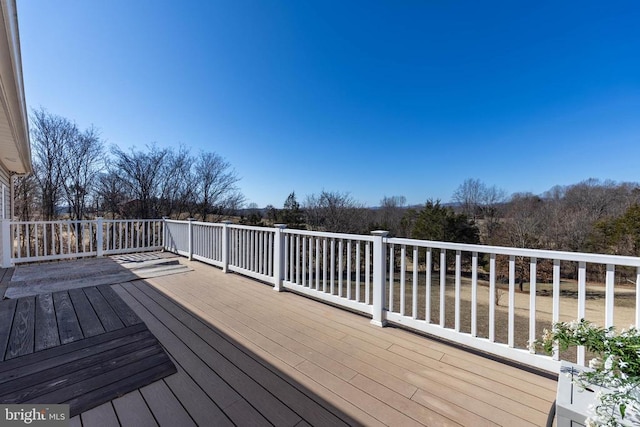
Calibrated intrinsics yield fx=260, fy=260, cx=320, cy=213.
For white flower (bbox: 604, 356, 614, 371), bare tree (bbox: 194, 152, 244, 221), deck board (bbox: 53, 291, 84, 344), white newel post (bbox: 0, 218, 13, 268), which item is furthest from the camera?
bare tree (bbox: 194, 152, 244, 221)

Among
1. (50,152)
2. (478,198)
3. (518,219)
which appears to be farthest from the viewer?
(478,198)

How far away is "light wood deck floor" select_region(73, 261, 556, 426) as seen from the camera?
1.44 metres

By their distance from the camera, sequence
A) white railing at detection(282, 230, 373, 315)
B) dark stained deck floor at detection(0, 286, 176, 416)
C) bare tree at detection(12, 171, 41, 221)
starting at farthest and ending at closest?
bare tree at detection(12, 171, 41, 221) → white railing at detection(282, 230, 373, 315) → dark stained deck floor at detection(0, 286, 176, 416)

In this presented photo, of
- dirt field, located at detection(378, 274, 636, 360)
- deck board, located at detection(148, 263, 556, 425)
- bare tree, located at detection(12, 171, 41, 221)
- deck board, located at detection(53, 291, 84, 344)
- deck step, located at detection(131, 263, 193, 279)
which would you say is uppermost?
bare tree, located at detection(12, 171, 41, 221)

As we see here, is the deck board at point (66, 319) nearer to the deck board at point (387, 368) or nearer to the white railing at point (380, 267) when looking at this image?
the deck board at point (387, 368)

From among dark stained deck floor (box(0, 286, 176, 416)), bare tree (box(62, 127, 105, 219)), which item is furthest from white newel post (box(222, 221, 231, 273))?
bare tree (box(62, 127, 105, 219))

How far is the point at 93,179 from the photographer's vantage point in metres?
11.5

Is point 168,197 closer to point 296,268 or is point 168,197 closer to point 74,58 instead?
point 74,58

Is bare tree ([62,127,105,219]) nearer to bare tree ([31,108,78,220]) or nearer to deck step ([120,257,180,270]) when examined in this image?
bare tree ([31,108,78,220])

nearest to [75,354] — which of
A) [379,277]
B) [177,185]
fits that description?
[379,277]

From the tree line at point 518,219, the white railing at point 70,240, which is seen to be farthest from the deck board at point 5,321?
the tree line at point 518,219

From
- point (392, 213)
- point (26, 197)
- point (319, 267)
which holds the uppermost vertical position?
point (26, 197)

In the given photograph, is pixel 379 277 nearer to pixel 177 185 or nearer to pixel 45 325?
pixel 45 325

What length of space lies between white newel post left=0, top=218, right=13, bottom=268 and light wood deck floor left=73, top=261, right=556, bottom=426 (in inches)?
177
